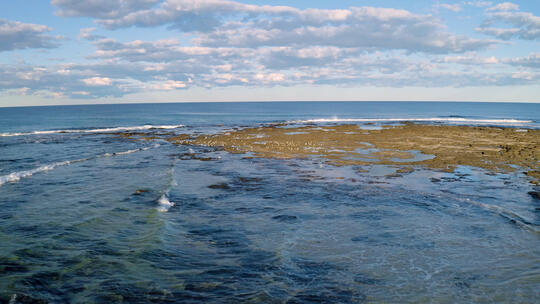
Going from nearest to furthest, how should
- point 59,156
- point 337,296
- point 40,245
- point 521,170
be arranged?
point 337,296, point 40,245, point 521,170, point 59,156

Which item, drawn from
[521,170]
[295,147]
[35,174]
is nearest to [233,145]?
→ [295,147]

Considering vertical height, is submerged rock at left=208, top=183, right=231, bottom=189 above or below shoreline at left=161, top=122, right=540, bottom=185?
below

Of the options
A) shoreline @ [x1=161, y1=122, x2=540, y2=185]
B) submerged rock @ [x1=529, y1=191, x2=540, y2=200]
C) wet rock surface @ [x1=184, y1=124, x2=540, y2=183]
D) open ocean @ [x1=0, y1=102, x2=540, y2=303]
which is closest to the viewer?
open ocean @ [x1=0, y1=102, x2=540, y2=303]

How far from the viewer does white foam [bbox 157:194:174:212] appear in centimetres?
1526

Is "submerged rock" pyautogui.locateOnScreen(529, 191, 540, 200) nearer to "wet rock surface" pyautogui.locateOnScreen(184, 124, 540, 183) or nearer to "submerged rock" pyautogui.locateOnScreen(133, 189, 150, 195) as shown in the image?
"wet rock surface" pyautogui.locateOnScreen(184, 124, 540, 183)

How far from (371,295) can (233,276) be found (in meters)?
3.49

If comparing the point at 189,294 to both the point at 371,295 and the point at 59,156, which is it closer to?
the point at 371,295

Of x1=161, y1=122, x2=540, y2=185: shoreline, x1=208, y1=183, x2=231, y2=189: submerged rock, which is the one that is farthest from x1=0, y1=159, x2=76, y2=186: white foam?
x1=161, y1=122, x2=540, y2=185: shoreline

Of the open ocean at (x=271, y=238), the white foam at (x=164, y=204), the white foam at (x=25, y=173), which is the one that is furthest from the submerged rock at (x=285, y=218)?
the white foam at (x=25, y=173)

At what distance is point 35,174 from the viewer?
23047 mm

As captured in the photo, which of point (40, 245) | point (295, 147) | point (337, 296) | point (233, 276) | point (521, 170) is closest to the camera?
point (337, 296)

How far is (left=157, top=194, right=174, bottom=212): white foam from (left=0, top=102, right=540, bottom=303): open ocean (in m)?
0.09

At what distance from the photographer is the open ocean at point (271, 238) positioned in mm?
8617

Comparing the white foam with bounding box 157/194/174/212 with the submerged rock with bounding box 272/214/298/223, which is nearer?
the submerged rock with bounding box 272/214/298/223
